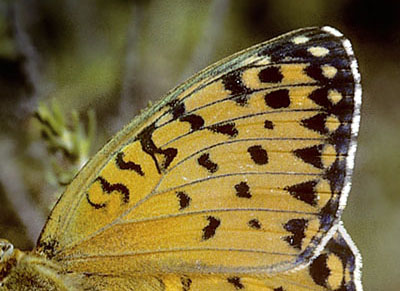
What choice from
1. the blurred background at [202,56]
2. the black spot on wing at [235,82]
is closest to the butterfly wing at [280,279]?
the black spot on wing at [235,82]

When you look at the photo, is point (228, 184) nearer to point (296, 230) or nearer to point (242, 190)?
point (242, 190)

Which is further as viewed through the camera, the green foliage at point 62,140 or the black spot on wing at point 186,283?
the green foliage at point 62,140

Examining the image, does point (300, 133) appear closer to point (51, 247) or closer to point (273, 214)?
point (273, 214)

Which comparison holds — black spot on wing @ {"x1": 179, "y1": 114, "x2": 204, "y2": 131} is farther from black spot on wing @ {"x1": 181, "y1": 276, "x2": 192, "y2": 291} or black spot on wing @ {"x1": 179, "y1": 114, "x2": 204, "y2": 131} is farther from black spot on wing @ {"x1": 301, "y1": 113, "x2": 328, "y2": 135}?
black spot on wing @ {"x1": 181, "y1": 276, "x2": 192, "y2": 291}

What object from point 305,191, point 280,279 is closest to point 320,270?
point 280,279

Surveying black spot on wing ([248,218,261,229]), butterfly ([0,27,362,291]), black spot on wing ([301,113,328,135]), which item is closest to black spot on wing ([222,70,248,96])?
butterfly ([0,27,362,291])

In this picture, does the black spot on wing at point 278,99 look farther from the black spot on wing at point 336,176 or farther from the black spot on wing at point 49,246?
the black spot on wing at point 49,246

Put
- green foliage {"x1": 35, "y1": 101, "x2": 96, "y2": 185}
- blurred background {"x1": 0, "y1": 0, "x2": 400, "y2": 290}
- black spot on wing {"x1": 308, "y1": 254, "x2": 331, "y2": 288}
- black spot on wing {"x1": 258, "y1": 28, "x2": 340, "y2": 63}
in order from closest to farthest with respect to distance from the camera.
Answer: black spot on wing {"x1": 258, "y1": 28, "x2": 340, "y2": 63}, black spot on wing {"x1": 308, "y1": 254, "x2": 331, "y2": 288}, green foliage {"x1": 35, "y1": 101, "x2": 96, "y2": 185}, blurred background {"x1": 0, "y1": 0, "x2": 400, "y2": 290}
